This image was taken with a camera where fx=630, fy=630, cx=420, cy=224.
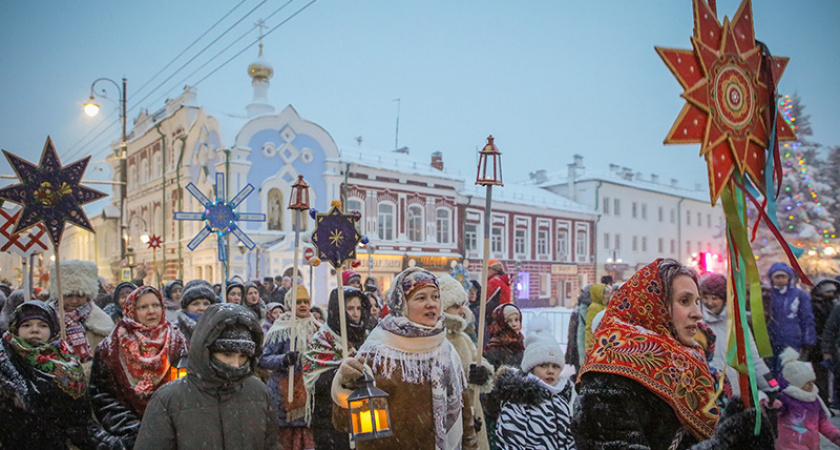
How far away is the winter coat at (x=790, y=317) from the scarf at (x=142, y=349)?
630 centimetres

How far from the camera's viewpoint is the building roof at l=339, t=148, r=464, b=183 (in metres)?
28.3

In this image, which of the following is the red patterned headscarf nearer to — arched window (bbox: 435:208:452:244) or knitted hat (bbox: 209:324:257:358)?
knitted hat (bbox: 209:324:257:358)

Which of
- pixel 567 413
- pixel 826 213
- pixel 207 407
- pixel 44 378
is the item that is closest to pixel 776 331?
pixel 567 413

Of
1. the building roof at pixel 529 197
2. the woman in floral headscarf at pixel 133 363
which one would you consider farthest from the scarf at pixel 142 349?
the building roof at pixel 529 197

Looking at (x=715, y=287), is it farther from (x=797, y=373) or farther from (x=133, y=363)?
(x=133, y=363)

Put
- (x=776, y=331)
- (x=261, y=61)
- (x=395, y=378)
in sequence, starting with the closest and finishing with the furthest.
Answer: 1. (x=395, y=378)
2. (x=776, y=331)
3. (x=261, y=61)

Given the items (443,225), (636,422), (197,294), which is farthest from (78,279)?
(443,225)

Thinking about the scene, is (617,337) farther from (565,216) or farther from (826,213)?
(565,216)

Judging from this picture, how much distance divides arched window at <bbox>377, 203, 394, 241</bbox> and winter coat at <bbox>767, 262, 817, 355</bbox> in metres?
22.4

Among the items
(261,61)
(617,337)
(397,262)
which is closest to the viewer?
(617,337)

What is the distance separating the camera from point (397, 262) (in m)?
29.2

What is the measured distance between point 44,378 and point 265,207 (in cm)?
2108

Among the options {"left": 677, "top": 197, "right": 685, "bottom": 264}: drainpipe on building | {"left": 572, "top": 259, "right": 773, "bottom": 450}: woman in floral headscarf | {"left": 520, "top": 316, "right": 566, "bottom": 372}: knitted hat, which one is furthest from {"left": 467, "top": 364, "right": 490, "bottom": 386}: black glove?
{"left": 677, "top": 197, "right": 685, "bottom": 264}: drainpipe on building

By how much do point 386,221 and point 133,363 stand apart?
25117 mm
